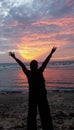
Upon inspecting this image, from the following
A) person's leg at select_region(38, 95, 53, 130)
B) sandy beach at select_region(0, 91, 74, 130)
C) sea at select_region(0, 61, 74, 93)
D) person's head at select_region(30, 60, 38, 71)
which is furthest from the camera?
sea at select_region(0, 61, 74, 93)

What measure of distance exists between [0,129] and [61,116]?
3052mm

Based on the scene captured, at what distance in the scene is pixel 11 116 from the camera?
12.8 m

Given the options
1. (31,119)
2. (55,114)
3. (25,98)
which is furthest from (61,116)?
(25,98)

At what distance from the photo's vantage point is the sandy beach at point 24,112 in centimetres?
1095

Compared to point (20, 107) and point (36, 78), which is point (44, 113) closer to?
point (36, 78)

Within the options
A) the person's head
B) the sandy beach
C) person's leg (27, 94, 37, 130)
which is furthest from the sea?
the person's head

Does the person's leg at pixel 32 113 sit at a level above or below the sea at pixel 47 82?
below

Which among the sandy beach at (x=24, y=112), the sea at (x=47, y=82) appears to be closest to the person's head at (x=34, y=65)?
the sandy beach at (x=24, y=112)

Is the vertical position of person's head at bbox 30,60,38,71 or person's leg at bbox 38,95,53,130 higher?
person's head at bbox 30,60,38,71

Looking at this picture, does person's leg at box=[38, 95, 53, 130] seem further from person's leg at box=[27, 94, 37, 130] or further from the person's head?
the person's head

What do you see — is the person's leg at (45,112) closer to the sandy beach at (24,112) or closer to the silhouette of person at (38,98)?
the silhouette of person at (38,98)

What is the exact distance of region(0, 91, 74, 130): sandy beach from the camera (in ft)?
35.9

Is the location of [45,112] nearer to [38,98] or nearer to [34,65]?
[38,98]

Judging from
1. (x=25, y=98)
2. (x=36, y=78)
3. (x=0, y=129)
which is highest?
(x=25, y=98)
